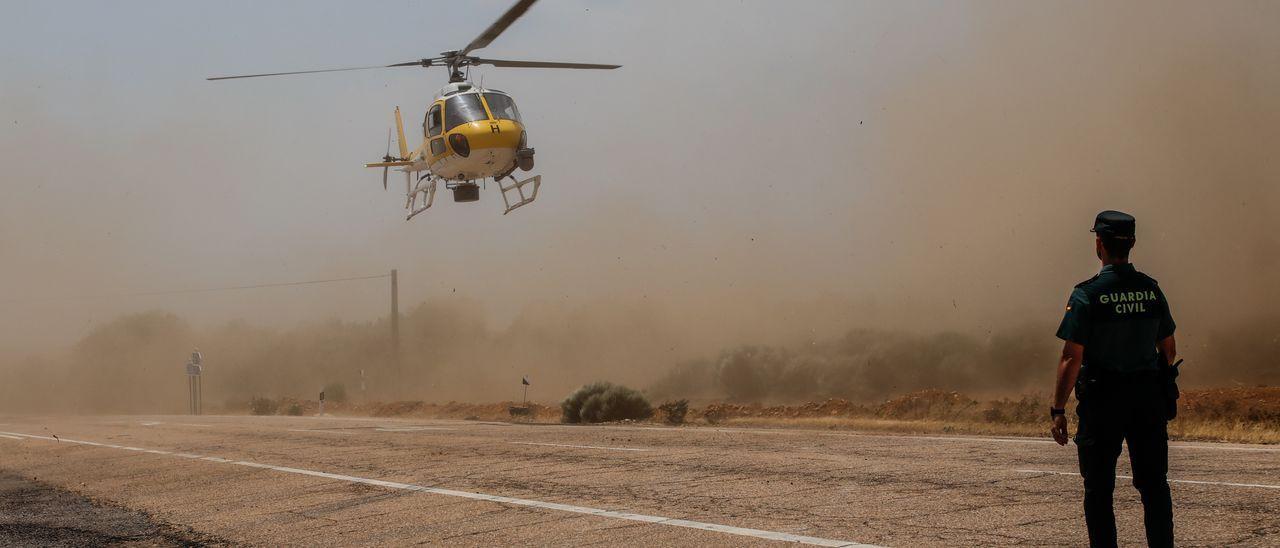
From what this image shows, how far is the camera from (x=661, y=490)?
33.0 feet

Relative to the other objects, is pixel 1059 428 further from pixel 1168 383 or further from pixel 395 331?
pixel 395 331

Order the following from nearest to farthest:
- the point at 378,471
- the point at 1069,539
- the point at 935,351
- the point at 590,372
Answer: the point at 1069,539
the point at 378,471
the point at 935,351
the point at 590,372

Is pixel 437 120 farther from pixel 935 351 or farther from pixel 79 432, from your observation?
pixel 935 351

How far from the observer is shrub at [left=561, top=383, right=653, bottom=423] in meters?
27.8

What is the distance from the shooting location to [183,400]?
8556 cm

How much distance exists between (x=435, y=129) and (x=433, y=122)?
23cm

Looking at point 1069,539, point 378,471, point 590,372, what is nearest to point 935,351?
point 590,372

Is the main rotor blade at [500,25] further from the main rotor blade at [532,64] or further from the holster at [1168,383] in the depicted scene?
the holster at [1168,383]

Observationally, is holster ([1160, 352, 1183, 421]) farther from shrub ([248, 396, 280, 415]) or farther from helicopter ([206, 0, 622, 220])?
shrub ([248, 396, 280, 415])

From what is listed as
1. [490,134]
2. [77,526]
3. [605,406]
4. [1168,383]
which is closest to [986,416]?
[605,406]

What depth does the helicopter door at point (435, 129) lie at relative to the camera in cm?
2594

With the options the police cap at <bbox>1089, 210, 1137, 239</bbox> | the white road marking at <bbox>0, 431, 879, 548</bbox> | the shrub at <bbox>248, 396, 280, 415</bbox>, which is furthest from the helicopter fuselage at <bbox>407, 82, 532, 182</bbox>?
the shrub at <bbox>248, 396, 280, 415</bbox>

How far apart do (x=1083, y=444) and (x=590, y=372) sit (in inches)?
2488

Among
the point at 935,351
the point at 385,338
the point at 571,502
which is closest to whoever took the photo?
the point at 571,502
